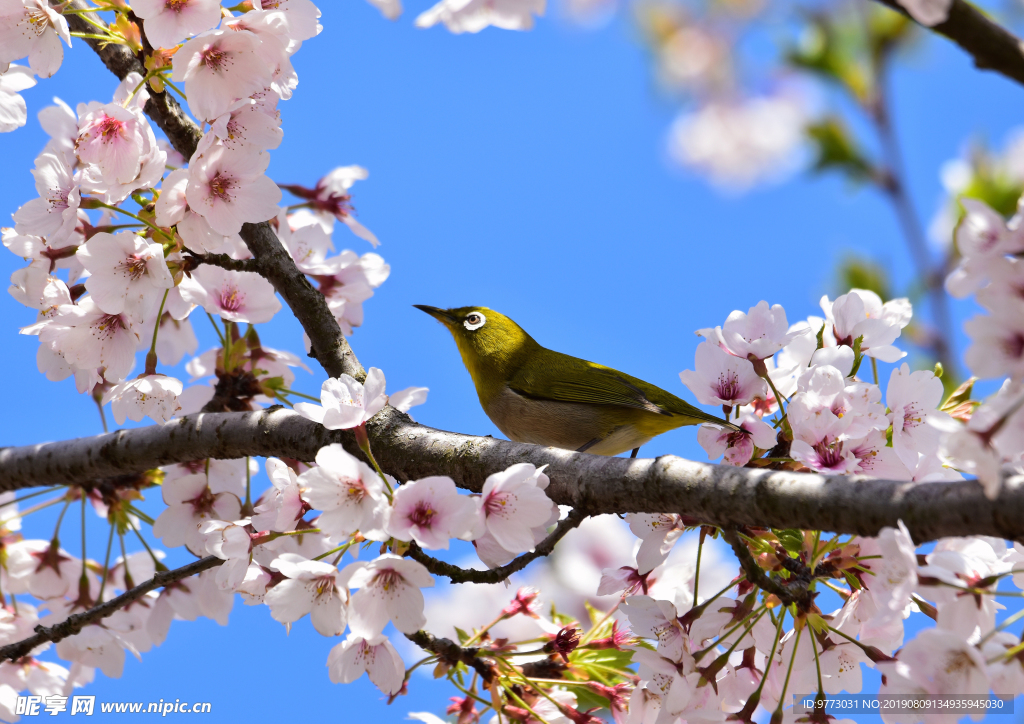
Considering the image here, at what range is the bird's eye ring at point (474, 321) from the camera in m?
4.71

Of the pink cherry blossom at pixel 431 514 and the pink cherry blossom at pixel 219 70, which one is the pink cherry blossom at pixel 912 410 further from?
the pink cherry blossom at pixel 219 70

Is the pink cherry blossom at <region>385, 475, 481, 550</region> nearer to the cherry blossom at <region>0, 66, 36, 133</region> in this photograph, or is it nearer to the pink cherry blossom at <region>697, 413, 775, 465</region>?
the pink cherry blossom at <region>697, 413, 775, 465</region>

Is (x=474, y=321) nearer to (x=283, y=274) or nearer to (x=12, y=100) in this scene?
(x=283, y=274)

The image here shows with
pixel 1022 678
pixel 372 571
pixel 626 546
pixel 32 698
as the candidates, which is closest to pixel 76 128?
pixel 372 571

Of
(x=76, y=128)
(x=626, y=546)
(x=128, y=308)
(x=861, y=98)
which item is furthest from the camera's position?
(x=626, y=546)

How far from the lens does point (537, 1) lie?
7.43 feet

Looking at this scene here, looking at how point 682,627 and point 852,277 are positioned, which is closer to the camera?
point 682,627

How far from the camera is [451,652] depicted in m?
2.44

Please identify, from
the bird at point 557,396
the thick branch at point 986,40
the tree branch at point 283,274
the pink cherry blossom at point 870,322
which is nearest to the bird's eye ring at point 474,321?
the bird at point 557,396

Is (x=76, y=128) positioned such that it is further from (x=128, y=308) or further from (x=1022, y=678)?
(x=1022, y=678)

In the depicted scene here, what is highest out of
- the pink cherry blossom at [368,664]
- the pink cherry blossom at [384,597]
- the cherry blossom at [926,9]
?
the cherry blossom at [926,9]

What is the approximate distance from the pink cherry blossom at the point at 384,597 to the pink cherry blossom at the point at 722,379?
44.4 inches

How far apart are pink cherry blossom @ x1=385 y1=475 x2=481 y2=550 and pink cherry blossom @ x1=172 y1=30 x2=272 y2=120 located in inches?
52.9

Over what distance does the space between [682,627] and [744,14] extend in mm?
3083
